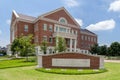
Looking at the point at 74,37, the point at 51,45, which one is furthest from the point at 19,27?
the point at 74,37

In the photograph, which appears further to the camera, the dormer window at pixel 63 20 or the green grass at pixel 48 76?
the dormer window at pixel 63 20

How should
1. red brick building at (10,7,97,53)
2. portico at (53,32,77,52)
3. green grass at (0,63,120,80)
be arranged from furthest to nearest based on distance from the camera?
portico at (53,32,77,52), red brick building at (10,7,97,53), green grass at (0,63,120,80)

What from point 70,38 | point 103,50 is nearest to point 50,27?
point 70,38

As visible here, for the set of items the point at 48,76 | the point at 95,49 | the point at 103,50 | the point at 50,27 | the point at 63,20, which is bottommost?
the point at 48,76

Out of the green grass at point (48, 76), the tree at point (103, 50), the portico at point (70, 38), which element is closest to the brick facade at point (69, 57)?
the green grass at point (48, 76)

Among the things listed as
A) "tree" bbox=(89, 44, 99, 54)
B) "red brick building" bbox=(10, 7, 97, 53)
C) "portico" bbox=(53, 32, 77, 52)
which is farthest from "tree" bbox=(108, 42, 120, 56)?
"portico" bbox=(53, 32, 77, 52)

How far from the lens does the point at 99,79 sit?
13289 mm

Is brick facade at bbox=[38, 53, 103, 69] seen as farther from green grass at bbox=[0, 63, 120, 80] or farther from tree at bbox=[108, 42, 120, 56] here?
tree at bbox=[108, 42, 120, 56]

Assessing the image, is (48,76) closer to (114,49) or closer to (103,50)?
(114,49)

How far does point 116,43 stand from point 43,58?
39921 millimetres

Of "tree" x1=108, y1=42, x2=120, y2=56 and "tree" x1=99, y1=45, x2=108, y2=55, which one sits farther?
"tree" x1=99, y1=45, x2=108, y2=55

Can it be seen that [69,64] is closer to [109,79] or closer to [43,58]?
[43,58]

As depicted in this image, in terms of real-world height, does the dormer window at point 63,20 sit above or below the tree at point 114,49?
above

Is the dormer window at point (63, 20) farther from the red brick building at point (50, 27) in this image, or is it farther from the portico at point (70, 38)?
the portico at point (70, 38)
